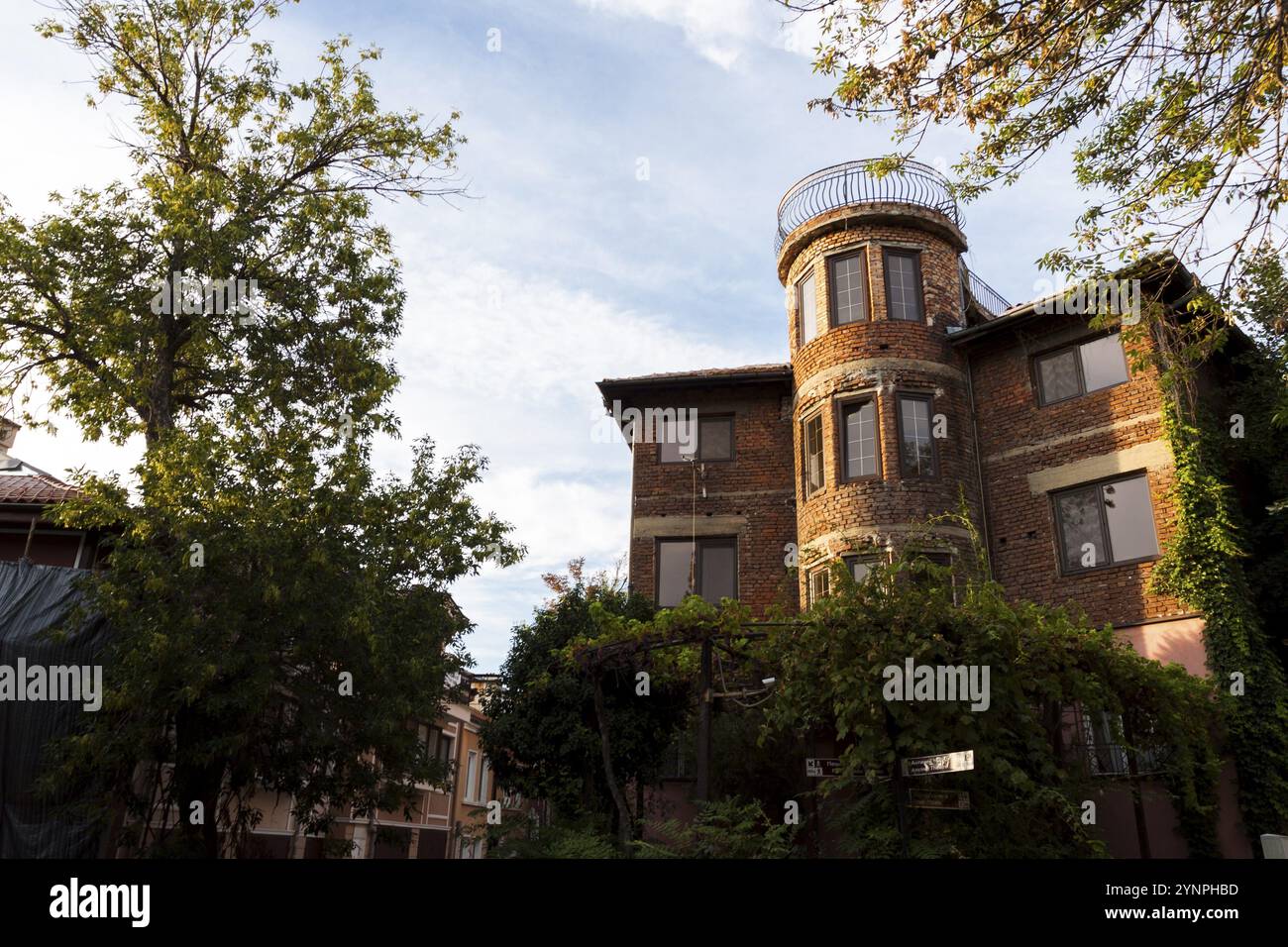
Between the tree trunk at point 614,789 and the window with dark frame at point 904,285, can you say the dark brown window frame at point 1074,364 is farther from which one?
the tree trunk at point 614,789

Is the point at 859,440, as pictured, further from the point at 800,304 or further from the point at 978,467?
the point at 800,304

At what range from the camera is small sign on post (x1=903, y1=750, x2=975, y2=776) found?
7.05m

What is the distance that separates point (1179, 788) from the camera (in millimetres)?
10984

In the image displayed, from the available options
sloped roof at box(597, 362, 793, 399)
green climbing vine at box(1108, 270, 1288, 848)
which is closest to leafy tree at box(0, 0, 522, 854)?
sloped roof at box(597, 362, 793, 399)

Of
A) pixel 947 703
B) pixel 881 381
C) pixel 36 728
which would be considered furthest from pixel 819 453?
pixel 36 728

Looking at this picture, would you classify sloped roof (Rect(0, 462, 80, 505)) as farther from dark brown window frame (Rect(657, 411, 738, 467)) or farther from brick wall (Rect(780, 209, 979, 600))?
brick wall (Rect(780, 209, 979, 600))

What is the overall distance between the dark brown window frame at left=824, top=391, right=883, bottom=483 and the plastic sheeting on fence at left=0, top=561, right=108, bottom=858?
12.5 metres

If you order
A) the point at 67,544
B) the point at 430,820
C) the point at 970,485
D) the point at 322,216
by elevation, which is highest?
the point at 322,216

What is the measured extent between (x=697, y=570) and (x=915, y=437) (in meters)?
5.16

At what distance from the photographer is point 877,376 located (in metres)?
16.9

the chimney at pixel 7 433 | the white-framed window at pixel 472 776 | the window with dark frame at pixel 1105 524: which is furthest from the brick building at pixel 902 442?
the white-framed window at pixel 472 776
